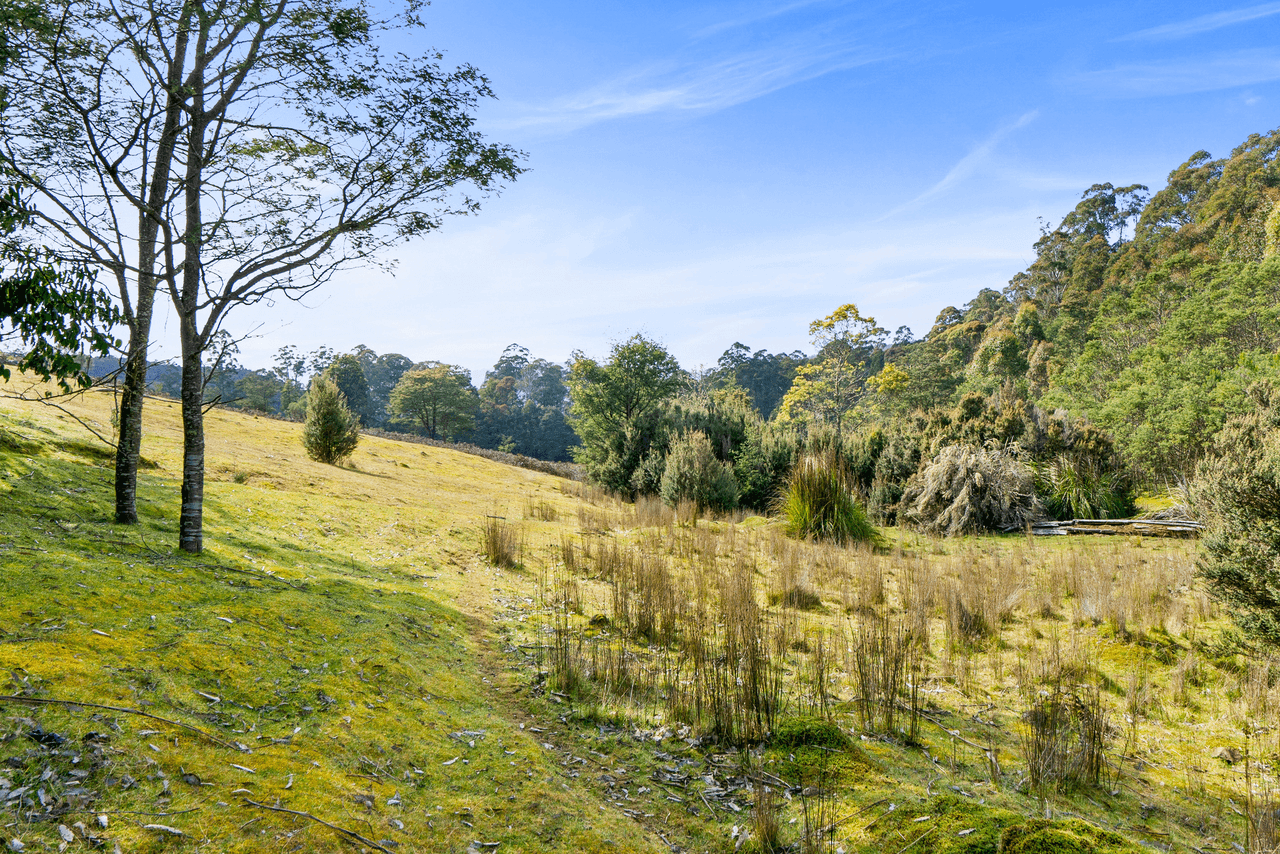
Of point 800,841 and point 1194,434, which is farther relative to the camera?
point 1194,434

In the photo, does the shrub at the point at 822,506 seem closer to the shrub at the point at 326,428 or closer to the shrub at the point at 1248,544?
the shrub at the point at 1248,544

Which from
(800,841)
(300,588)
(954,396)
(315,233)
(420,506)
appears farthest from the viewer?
(954,396)

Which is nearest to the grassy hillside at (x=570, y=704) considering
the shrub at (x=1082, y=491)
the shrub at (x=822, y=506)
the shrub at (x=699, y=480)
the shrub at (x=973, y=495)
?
the shrub at (x=822, y=506)

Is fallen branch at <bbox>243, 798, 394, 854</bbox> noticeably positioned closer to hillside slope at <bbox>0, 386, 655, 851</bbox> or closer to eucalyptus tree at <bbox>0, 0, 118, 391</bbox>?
hillside slope at <bbox>0, 386, 655, 851</bbox>

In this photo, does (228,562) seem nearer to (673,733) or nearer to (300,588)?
(300,588)

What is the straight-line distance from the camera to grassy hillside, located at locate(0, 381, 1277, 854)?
2160mm

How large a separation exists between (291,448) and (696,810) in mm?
17688

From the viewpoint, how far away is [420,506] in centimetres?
1123

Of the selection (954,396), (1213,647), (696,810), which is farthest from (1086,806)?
(954,396)

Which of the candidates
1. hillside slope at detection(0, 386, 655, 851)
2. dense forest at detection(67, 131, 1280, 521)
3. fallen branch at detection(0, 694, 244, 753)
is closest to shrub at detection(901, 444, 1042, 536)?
dense forest at detection(67, 131, 1280, 521)

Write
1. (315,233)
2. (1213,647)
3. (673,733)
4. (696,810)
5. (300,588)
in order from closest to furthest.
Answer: (696,810) → (673,733) → (1213,647) → (300,588) → (315,233)

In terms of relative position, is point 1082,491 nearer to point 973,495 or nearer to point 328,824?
point 973,495

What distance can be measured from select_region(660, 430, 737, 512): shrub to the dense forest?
72 mm

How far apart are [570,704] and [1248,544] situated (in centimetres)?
495
